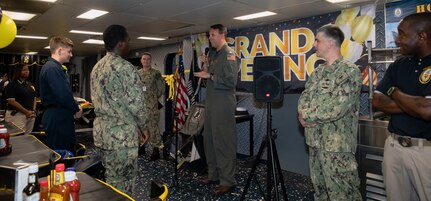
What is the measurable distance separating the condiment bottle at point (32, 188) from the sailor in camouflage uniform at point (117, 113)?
1137 millimetres

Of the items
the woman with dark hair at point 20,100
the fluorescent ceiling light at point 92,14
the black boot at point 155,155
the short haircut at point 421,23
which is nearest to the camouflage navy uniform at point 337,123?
the short haircut at point 421,23

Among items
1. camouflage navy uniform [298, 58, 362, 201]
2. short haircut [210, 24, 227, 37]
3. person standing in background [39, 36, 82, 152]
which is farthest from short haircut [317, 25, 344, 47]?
person standing in background [39, 36, 82, 152]

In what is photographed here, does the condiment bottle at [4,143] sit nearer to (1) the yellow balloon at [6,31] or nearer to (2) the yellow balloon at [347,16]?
(1) the yellow balloon at [6,31]

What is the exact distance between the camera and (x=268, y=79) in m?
2.62

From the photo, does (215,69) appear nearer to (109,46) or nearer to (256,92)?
(256,92)

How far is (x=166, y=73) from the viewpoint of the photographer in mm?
7414

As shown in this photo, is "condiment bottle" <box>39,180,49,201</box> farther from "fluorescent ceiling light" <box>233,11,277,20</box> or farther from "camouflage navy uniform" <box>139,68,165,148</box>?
"camouflage navy uniform" <box>139,68,165,148</box>

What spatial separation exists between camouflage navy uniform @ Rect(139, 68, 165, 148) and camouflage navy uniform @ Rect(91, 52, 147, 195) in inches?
114

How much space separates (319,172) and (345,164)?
0.24 metres

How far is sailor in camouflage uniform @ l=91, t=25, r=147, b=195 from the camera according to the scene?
2092mm

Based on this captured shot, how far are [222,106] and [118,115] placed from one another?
55.2 inches

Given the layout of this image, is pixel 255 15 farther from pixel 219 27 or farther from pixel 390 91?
pixel 390 91

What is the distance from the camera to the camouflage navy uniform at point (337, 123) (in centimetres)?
212

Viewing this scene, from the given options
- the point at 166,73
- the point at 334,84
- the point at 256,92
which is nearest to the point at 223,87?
the point at 256,92
